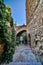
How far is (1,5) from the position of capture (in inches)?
147

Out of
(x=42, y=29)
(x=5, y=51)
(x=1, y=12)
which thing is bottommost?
(x=5, y=51)

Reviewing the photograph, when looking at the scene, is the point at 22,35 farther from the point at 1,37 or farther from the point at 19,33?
the point at 1,37

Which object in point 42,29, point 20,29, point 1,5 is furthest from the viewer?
point 20,29

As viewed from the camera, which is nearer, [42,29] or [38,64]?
[42,29]

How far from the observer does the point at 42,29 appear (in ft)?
11.2

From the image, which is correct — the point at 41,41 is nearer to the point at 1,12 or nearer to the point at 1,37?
the point at 1,37

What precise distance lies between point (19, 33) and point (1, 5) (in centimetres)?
1570

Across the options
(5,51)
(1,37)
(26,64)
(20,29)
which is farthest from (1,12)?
(20,29)

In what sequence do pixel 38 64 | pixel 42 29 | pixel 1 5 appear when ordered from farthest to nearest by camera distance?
pixel 38 64
pixel 1 5
pixel 42 29

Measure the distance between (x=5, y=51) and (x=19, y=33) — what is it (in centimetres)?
1553

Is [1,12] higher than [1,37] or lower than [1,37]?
higher

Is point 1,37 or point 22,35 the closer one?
point 1,37

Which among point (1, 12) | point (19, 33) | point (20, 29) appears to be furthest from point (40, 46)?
point (19, 33)

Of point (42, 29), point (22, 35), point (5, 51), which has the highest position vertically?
point (42, 29)
